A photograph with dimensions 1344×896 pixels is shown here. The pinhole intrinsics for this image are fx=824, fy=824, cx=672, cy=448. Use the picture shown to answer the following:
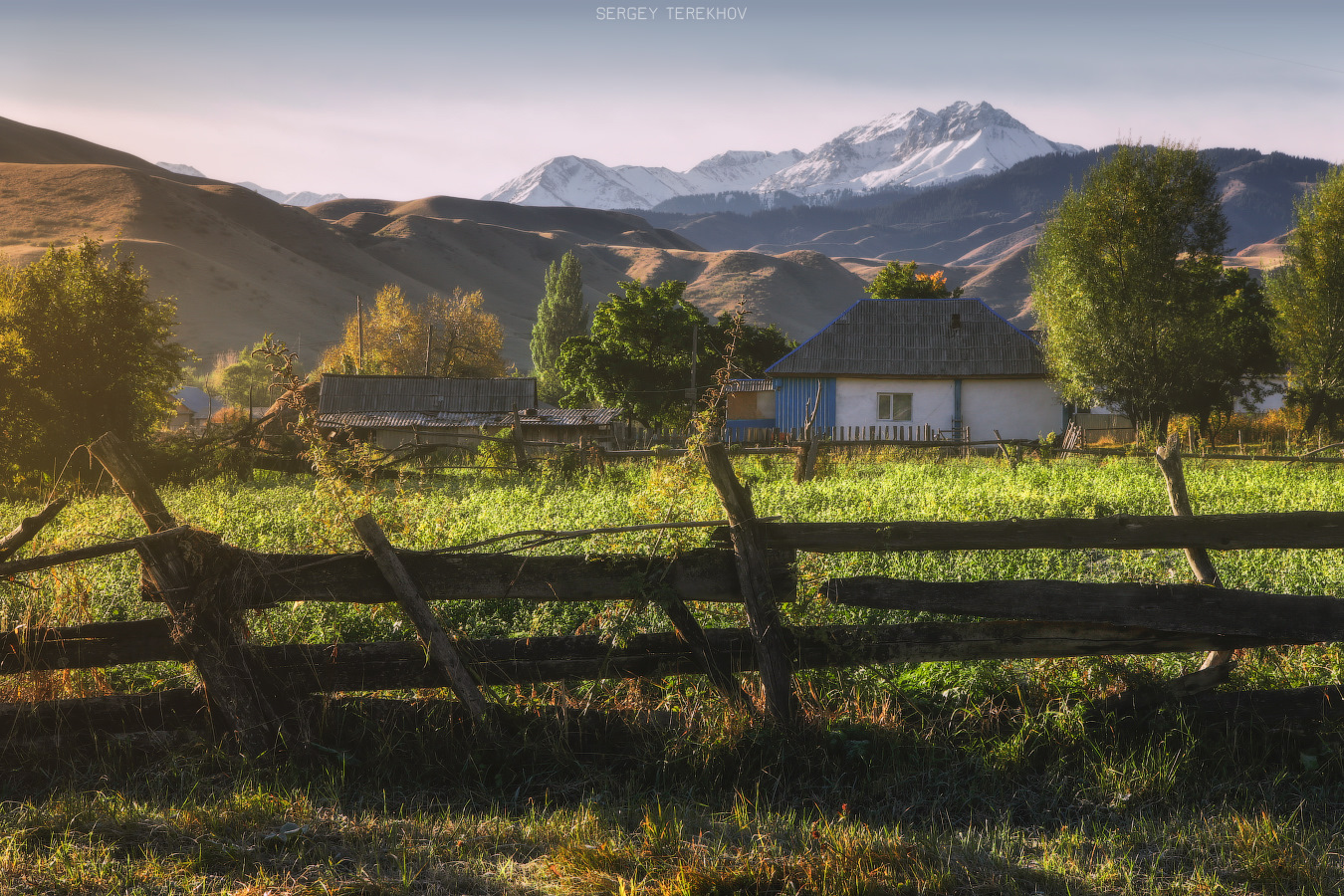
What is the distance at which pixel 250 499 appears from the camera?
1252 centimetres

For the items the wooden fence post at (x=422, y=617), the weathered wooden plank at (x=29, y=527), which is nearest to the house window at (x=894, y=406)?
the wooden fence post at (x=422, y=617)

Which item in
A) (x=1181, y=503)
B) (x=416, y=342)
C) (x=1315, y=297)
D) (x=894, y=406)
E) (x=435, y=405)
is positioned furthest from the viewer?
(x=416, y=342)

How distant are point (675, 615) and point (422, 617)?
1228 mm

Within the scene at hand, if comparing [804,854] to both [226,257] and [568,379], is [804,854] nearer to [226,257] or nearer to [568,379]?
[568,379]

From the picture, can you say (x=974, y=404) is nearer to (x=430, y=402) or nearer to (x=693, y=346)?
(x=693, y=346)

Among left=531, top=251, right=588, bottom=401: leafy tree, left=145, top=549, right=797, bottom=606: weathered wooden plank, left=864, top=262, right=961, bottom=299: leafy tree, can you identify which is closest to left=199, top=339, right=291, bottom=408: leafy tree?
left=531, top=251, right=588, bottom=401: leafy tree

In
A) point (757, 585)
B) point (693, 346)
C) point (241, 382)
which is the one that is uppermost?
point (693, 346)

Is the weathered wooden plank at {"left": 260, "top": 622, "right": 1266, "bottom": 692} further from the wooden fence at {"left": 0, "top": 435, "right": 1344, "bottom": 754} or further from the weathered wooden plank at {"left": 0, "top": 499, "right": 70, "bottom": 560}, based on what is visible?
the weathered wooden plank at {"left": 0, "top": 499, "right": 70, "bottom": 560}

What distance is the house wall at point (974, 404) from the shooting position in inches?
1245

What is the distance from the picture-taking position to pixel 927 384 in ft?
104

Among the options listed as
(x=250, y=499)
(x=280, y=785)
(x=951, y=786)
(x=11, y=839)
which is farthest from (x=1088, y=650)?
(x=250, y=499)

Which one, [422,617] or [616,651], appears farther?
[616,651]

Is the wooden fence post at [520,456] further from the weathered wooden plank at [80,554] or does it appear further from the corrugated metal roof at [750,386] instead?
the corrugated metal roof at [750,386]

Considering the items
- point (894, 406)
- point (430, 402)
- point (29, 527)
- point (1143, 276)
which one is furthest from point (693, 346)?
point (29, 527)
